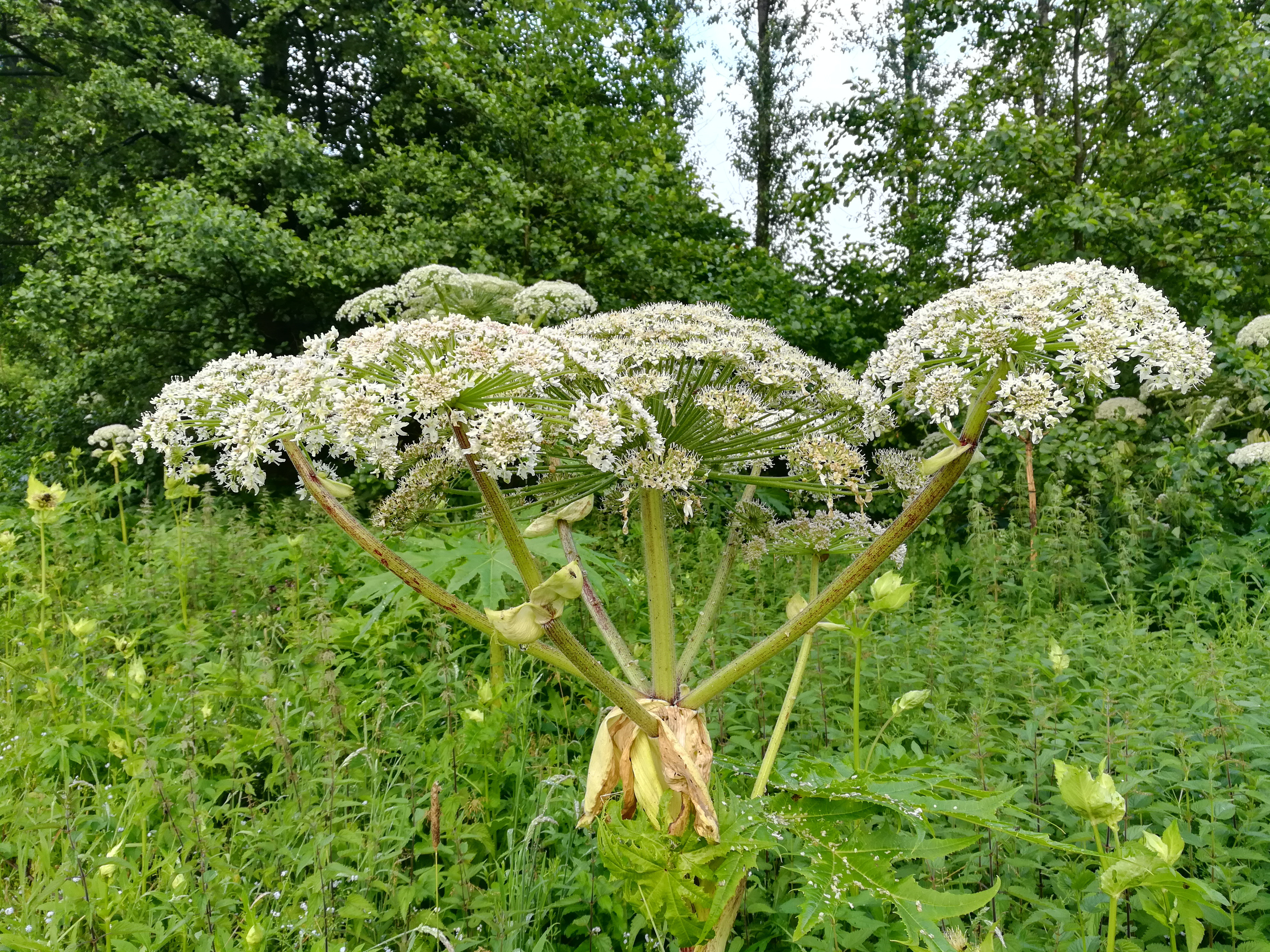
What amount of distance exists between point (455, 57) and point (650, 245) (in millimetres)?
3373

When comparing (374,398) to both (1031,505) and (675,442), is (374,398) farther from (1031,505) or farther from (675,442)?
(1031,505)

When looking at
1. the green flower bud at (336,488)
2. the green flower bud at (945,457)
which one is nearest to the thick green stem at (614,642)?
the green flower bud at (336,488)

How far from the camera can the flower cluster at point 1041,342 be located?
1.57 metres

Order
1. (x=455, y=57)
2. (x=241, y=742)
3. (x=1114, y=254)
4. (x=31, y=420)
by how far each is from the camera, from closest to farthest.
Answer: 1. (x=241, y=742)
2. (x=1114, y=254)
3. (x=455, y=57)
4. (x=31, y=420)

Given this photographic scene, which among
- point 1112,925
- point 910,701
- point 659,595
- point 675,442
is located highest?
point 675,442

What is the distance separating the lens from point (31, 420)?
10.5 metres

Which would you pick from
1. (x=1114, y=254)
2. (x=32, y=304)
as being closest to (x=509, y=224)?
(x=32, y=304)

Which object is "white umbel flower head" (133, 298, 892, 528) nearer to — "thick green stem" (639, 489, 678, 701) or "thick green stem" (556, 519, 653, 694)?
"thick green stem" (639, 489, 678, 701)

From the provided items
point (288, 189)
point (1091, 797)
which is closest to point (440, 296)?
point (1091, 797)

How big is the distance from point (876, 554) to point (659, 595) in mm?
544

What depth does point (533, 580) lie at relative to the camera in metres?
1.53

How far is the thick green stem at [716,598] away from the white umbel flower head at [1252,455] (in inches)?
188

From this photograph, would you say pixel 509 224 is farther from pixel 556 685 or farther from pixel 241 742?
pixel 241 742

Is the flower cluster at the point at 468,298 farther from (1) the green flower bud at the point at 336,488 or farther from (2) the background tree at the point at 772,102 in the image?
(2) the background tree at the point at 772,102
